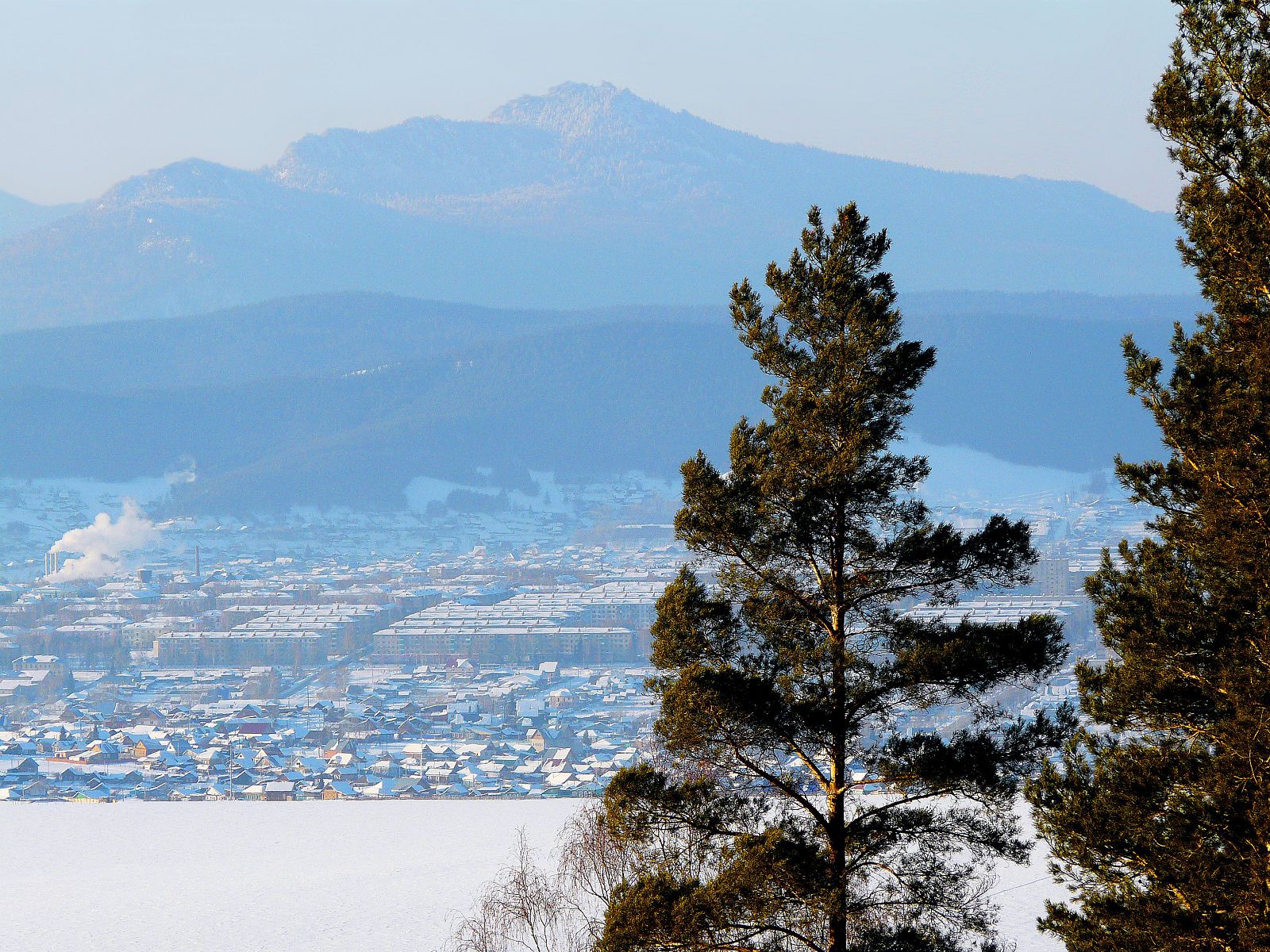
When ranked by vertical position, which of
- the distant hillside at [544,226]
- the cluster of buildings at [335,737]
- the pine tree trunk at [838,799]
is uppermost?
the distant hillside at [544,226]

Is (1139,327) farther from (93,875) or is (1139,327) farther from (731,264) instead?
(93,875)

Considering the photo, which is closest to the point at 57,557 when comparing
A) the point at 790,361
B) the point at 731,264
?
the point at 790,361

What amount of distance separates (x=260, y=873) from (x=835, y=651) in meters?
7.29

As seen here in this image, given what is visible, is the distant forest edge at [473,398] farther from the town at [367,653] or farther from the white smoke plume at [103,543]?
the town at [367,653]

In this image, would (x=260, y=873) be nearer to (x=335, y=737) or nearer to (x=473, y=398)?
(x=335, y=737)

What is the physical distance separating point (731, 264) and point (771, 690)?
145871mm

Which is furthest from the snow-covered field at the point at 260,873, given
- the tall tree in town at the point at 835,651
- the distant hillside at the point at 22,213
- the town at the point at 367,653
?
the distant hillside at the point at 22,213

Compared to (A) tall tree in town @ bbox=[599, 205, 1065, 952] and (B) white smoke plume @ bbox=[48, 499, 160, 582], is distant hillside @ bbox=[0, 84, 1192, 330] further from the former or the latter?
(A) tall tree in town @ bbox=[599, 205, 1065, 952]

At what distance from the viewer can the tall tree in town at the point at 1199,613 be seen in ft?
14.5

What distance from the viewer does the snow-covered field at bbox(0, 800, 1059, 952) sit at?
930 cm

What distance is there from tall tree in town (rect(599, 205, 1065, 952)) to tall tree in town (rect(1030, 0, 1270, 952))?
14.1 inches

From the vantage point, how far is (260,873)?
11039 mm

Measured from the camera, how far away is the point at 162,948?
9.03m

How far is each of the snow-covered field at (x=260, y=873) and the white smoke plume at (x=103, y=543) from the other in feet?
146
